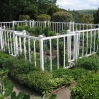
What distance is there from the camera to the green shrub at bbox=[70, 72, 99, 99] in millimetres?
2824

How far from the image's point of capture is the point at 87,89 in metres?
2.91

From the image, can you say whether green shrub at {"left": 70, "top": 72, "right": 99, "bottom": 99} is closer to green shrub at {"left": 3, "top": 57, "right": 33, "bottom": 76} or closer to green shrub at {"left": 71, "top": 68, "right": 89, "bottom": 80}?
green shrub at {"left": 71, "top": 68, "right": 89, "bottom": 80}

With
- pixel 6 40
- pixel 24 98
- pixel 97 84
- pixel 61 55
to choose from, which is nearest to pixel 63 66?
pixel 61 55

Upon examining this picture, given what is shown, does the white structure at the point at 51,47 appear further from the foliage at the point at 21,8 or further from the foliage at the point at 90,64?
the foliage at the point at 21,8

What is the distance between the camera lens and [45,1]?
74.7ft

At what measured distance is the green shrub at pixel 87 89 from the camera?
282 centimetres

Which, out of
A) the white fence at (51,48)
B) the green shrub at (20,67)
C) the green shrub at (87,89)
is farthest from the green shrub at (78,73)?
the green shrub at (87,89)

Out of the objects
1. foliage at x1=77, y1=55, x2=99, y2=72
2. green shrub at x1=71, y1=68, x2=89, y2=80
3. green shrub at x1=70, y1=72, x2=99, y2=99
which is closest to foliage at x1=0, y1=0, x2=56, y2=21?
foliage at x1=77, y1=55, x2=99, y2=72

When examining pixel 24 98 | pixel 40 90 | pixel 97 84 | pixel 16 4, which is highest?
pixel 16 4

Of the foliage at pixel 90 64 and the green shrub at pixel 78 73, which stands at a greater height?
the foliage at pixel 90 64

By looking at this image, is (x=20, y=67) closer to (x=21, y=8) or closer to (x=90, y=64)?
(x=90, y=64)

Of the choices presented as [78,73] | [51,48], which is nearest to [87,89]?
[78,73]

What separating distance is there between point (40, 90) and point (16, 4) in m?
18.4

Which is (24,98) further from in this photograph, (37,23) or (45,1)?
(45,1)
